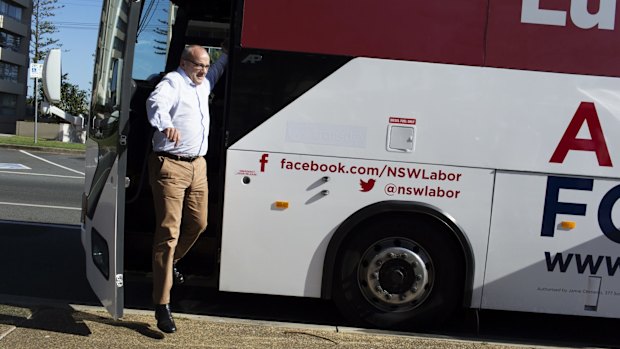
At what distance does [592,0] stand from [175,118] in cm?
309

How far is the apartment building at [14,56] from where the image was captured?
2131 inches

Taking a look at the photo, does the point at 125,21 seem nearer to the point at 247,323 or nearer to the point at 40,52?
the point at 247,323

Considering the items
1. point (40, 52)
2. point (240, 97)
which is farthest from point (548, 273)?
point (40, 52)

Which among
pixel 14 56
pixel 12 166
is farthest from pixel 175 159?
pixel 14 56

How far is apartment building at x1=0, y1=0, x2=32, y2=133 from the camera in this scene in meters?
54.1

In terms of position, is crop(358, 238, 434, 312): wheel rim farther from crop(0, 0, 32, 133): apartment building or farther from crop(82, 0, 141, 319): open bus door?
crop(0, 0, 32, 133): apartment building

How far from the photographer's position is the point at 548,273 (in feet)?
13.8

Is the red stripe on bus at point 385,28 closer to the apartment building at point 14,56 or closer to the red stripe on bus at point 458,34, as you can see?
the red stripe on bus at point 458,34

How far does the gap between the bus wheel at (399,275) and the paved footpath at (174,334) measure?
0.51 feet

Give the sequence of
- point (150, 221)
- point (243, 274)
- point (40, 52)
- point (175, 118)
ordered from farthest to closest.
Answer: point (40, 52) → point (150, 221) → point (243, 274) → point (175, 118)

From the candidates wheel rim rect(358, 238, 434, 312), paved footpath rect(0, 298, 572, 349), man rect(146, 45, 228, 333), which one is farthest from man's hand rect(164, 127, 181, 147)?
wheel rim rect(358, 238, 434, 312)

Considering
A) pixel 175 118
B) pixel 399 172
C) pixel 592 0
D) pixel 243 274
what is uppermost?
Answer: pixel 592 0

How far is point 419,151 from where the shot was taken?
411 centimetres

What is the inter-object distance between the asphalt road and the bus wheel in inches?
201
